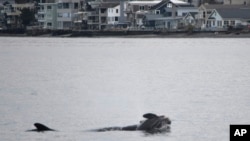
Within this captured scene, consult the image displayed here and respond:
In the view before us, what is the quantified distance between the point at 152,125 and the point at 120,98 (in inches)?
396

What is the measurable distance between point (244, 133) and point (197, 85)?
77.9ft

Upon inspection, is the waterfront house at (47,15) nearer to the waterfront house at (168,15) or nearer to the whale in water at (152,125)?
the waterfront house at (168,15)

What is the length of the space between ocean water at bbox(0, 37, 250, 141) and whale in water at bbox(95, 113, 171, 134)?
33cm

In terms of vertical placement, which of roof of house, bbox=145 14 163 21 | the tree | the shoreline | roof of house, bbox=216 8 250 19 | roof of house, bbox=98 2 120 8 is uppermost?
roof of house, bbox=98 2 120 8

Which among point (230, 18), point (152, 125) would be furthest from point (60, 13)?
point (152, 125)

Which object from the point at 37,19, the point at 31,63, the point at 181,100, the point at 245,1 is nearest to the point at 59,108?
the point at 181,100

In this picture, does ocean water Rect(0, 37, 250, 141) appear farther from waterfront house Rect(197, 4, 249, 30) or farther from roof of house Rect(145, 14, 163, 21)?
roof of house Rect(145, 14, 163, 21)

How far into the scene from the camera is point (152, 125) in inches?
964

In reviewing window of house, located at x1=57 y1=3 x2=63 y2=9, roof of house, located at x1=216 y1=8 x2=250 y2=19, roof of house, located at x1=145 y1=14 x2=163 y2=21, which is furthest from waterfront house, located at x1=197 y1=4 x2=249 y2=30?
window of house, located at x1=57 y1=3 x2=63 y2=9

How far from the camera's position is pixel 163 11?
366 feet

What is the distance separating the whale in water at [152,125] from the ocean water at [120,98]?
326 millimetres

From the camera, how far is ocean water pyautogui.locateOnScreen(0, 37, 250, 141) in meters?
25.4

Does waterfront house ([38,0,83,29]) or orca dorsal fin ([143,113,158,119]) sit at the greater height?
orca dorsal fin ([143,113,158,119])

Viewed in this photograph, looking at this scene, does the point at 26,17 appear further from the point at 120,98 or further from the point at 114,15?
the point at 120,98
